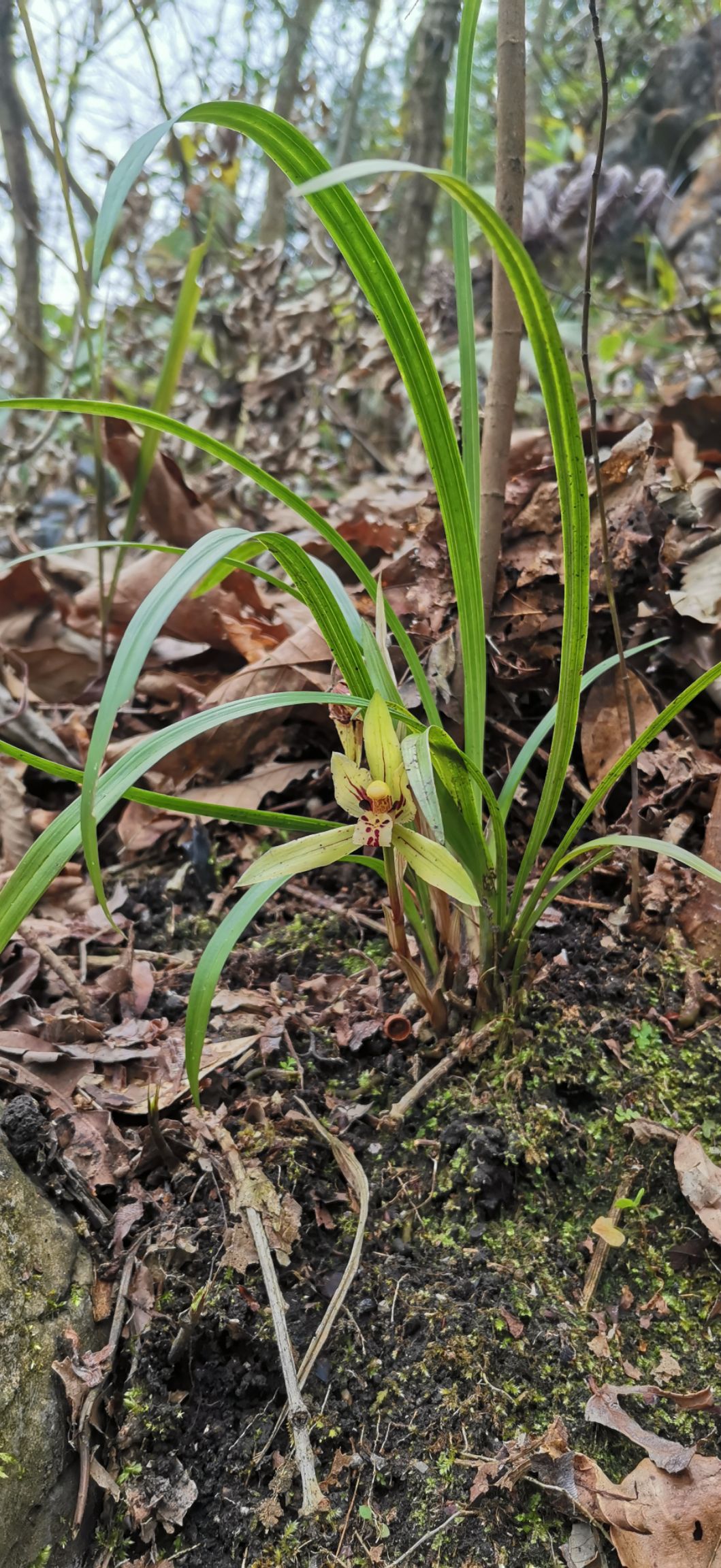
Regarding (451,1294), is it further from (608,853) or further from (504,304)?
(504,304)

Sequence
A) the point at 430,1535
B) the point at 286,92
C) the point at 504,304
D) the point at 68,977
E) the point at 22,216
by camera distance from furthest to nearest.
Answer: the point at 286,92
the point at 22,216
the point at 68,977
the point at 504,304
the point at 430,1535

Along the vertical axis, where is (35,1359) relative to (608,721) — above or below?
below

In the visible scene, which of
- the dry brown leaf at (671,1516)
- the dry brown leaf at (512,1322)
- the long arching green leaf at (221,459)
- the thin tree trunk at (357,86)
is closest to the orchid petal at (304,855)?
the long arching green leaf at (221,459)

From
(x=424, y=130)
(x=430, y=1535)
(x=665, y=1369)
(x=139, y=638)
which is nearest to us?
(x=139, y=638)

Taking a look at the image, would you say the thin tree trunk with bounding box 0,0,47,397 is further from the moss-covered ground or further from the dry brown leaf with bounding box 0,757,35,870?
the moss-covered ground

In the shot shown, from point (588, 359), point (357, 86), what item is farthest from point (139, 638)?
point (357, 86)

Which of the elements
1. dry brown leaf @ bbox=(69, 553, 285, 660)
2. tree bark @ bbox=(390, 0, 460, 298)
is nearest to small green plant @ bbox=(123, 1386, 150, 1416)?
dry brown leaf @ bbox=(69, 553, 285, 660)

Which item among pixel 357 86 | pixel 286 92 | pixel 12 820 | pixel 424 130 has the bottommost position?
pixel 12 820
